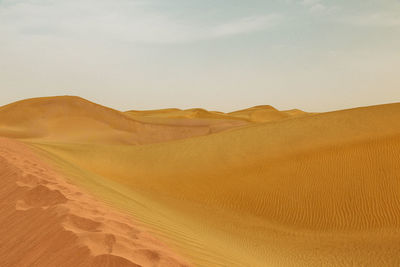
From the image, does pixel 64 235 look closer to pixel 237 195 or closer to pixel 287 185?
pixel 237 195

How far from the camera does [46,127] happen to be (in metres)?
38.9

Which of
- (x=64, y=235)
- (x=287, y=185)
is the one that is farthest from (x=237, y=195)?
(x=64, y=235)

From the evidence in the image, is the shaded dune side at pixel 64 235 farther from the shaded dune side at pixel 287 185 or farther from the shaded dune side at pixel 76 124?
the shaded dune side at pixel 76 124

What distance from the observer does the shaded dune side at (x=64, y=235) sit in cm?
300

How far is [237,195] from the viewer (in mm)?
12156

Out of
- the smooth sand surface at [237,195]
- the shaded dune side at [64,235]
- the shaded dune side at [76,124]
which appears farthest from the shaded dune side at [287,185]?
the shaded dune side at [76,124]

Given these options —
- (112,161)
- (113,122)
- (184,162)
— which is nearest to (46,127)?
(113,122)

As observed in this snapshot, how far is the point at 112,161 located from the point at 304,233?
10.9 meters

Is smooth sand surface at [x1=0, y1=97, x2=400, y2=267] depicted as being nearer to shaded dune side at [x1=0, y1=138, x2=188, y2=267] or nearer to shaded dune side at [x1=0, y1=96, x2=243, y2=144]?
shaded dune side at [x1=0, y1=138, x2=188, y2=267]

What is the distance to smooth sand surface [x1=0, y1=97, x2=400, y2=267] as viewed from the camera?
163 inches

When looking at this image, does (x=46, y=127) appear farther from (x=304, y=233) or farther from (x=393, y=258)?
(x=393, y=258)

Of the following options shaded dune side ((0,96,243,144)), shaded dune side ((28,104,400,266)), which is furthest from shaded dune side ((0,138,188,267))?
shaded dune side ((0,96,243,144))

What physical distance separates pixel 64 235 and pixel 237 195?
923 cm

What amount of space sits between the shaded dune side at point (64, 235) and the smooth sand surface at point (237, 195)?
0.07 feet
